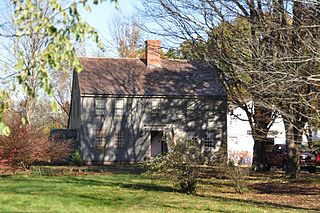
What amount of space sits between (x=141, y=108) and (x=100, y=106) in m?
3.40

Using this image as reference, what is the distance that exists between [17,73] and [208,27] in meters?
16.6

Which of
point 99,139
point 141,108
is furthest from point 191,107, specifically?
point 99,139

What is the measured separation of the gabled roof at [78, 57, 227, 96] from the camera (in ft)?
132

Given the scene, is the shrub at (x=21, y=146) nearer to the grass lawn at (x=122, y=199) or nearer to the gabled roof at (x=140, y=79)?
the grass lawn at (x=122, y=199)

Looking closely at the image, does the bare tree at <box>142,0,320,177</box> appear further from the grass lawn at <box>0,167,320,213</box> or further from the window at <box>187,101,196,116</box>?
the window at <box>187,101,196,116</box>

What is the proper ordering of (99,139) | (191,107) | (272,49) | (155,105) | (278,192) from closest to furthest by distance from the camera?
(272,49) → (278,192) → (99,139) → (155,105) → (191,107)

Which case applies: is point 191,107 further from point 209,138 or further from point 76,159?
point 76,159

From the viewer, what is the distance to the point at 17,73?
4.60 metres

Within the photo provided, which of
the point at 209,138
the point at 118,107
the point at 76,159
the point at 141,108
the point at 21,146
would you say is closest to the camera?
the point at 21,146

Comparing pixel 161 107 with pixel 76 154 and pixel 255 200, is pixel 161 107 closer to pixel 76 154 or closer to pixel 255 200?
pixel 76 154

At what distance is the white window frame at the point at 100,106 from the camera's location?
3997cm

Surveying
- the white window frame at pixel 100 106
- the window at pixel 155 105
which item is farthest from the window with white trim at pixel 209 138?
the white window frame at pixel 100 106

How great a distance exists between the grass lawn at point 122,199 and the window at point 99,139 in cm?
1963

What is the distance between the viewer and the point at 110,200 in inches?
580
